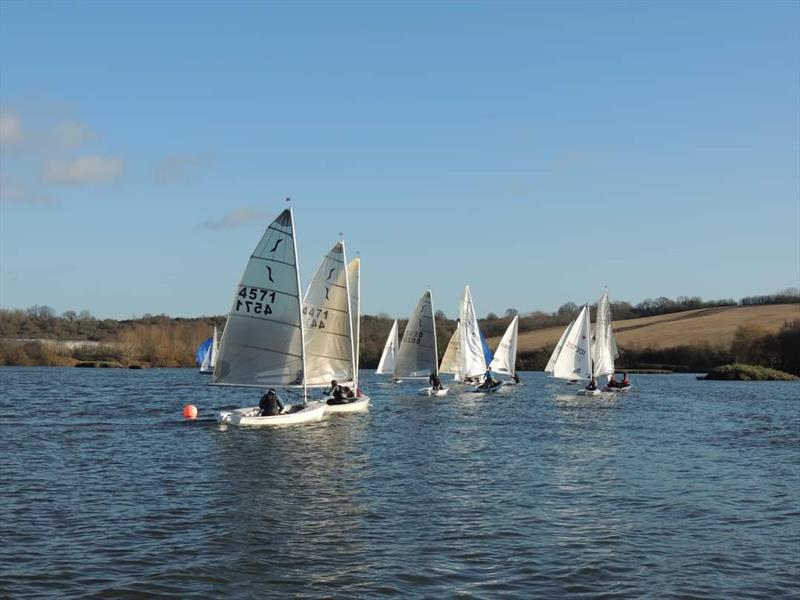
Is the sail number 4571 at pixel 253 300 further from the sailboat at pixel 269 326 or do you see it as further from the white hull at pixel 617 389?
the white hull at pixel 617 389

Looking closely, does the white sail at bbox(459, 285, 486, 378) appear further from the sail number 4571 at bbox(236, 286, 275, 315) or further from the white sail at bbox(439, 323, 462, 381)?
the sail number 4571 at bbox(236, 286, 275, 315)

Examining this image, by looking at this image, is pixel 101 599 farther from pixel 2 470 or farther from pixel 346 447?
pixel 346 447

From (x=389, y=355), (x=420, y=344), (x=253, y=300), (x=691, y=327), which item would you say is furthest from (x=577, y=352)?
(x=691, y=327)

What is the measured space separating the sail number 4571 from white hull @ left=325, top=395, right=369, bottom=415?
6.39 meters

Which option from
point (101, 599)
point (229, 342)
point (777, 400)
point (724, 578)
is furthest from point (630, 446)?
point (777, 400)

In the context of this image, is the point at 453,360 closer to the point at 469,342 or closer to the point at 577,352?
the point at 469,342

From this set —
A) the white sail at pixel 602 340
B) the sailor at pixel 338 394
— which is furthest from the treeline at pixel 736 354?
the sailor at pixel 338 394

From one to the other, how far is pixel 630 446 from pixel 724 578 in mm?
20017

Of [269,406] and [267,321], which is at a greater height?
[267,321]

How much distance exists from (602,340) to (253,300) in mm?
36291

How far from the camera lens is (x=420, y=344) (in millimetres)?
65500

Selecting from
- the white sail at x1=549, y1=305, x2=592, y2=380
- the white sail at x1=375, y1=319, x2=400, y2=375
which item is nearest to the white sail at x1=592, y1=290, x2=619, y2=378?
the white sail at x1=549, y1=305, x2=592, y2=380

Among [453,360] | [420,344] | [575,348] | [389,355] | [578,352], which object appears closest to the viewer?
[420,344]

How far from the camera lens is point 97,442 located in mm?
33469
